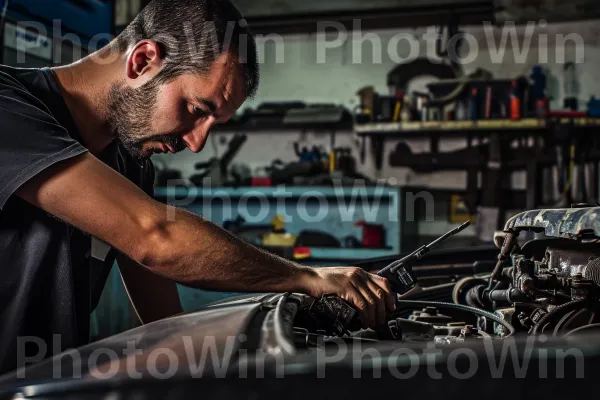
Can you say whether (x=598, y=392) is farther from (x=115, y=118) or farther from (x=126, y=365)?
(x=115, y=118)

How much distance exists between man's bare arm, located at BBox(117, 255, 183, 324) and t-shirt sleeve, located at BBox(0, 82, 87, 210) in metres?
0.65

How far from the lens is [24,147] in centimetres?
98

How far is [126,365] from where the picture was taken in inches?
28.5

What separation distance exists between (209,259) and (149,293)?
2.18ft

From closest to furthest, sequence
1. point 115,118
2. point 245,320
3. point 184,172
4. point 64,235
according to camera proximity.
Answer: point 245,320 → point 64,235 → point 115,118 → point 184,172

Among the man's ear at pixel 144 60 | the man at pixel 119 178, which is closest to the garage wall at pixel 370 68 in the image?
the man at pixel 119 178

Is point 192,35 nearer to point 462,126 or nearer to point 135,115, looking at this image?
point 135,115

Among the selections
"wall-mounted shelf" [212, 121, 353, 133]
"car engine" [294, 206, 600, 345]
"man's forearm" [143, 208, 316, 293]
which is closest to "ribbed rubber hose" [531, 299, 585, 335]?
"car engine" [294, 206, 600, 345]

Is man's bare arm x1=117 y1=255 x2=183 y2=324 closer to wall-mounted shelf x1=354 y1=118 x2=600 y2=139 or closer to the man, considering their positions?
the man

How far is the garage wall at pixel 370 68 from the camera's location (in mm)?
4137

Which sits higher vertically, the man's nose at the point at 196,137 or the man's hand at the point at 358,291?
the man's nose at the point at 196,137

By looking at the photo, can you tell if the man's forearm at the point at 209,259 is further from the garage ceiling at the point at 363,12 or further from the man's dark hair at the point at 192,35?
the garage ceiling at the point at 363,12

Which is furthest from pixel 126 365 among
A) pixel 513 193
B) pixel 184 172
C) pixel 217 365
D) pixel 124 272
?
pixel 184 172

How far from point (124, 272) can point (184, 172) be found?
131 inches
